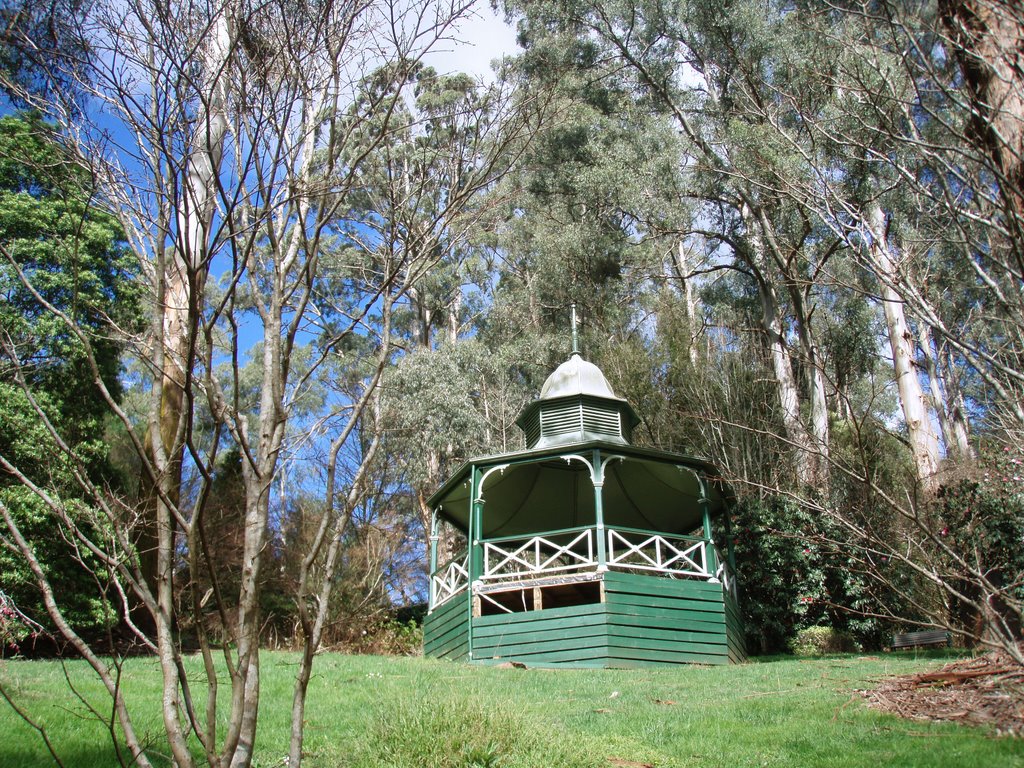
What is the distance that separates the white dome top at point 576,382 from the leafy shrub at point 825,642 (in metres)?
5.40

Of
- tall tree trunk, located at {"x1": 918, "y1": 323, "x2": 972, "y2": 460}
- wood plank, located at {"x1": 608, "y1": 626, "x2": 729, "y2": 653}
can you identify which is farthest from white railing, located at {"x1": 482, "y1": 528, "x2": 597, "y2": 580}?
tall tree trunk, located at {"x1": 918, "y1": 323, "x2": 972, "y2": 460}

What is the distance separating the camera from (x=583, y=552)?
17297 mm

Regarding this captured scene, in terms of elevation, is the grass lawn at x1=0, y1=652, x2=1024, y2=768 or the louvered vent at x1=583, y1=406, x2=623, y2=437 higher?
the louvered vent at x1=583, y1=406, x2=623, y2=437

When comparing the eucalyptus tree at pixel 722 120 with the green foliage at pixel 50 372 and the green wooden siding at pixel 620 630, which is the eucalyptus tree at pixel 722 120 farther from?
the green foliage at pixel 50 372

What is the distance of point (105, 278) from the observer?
1535 centimetres

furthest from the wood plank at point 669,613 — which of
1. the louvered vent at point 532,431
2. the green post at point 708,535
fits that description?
the louvered vent at point 532,431

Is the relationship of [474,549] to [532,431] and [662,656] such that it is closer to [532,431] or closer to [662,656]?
[532,431]

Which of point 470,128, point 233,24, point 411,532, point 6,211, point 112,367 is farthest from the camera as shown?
point 411,532

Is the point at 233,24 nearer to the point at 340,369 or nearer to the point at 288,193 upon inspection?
the point at 288,193

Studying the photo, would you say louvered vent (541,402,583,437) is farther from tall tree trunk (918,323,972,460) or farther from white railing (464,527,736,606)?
tall tree trunk (918,323,972,460)

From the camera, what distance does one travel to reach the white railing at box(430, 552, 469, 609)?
1395 cm

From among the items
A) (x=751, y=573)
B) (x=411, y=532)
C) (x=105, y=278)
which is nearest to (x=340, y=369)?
(x=411, y=532)

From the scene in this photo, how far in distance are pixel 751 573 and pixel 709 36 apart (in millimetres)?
13623

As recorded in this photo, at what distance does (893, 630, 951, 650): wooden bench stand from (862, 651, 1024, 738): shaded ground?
622cm
